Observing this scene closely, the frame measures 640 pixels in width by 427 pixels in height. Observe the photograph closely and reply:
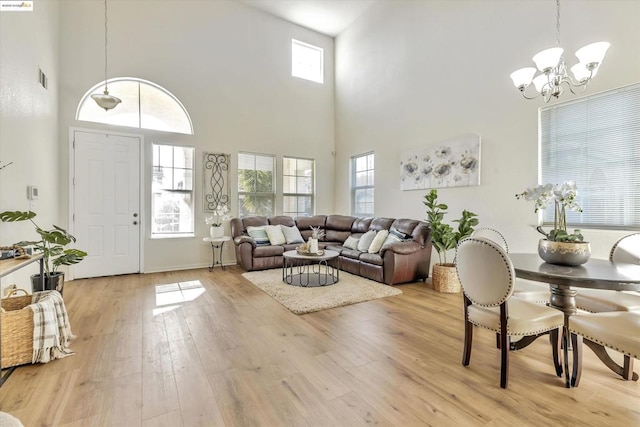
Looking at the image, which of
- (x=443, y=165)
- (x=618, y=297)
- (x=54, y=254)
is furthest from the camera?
(x=443, y=165)

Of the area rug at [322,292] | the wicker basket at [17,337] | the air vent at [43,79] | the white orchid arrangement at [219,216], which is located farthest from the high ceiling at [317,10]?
the wicker basket at [17,337]

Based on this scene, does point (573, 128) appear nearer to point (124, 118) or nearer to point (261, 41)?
point (261, 41)

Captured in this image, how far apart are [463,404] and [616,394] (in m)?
0.97

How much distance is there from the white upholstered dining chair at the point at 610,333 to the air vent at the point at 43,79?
5824 mm

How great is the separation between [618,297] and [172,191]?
5976 millimetres

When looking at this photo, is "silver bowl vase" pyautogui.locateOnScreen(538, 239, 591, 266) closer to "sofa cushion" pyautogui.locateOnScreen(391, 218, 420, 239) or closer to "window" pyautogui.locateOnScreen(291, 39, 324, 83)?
"sofa cushion" pyautogui.locateOnScreen(391, 218, 420, 239)

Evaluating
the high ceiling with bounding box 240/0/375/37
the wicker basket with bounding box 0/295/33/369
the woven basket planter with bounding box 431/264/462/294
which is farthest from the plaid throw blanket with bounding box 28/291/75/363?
the high ceiling with bounding box 240/0/375/37

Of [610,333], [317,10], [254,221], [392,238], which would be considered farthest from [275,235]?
[317,10]

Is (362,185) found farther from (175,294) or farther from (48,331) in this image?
(48,331)

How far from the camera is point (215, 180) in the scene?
565cm

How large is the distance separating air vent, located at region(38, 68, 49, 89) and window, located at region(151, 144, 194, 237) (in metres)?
1.57

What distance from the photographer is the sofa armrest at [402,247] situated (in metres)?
4.21

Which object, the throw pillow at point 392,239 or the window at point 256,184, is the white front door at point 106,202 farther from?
the throw pillow at point 392,239

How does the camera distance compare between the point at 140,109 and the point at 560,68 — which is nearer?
the point at 560,68
